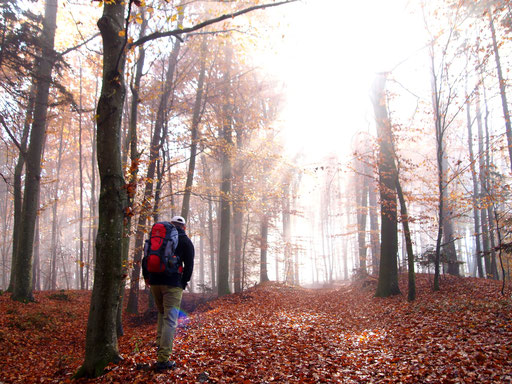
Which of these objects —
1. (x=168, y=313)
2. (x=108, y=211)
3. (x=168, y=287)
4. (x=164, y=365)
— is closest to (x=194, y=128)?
(x=108, y=211)

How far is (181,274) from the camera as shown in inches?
172

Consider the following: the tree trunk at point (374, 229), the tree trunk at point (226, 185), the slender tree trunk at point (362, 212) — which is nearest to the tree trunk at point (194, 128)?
the tree trunk at point (226, 185)

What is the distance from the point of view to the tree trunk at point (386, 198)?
32.9 ft

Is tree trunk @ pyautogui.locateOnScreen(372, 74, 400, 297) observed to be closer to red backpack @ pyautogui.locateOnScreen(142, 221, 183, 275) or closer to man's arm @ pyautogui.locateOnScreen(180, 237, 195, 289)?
man's arm @ pyautogui.locateOnScreen(180, 237, 195, 289)

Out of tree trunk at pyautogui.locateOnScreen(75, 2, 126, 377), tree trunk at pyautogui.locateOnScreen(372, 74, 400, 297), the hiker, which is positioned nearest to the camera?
tree trunk at pyautogui.locateOnScreen(75, 2, 126, 377)

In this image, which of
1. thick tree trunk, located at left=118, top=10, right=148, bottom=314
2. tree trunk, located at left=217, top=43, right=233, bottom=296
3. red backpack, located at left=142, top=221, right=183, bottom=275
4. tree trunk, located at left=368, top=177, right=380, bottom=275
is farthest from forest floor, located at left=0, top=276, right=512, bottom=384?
tree trunk, located at left=368, top=177, right=380, bottom=275

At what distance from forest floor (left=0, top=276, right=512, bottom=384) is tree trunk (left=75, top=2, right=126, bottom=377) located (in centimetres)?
34

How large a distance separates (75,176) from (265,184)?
20347 mm

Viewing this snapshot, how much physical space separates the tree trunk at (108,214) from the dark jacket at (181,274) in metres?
0.50

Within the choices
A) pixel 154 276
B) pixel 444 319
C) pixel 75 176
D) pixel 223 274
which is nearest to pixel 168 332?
pixel 154 276

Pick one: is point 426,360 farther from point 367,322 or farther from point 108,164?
point 108,164

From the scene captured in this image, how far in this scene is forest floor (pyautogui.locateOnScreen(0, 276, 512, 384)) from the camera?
411 centimetres

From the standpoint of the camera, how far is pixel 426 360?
4.52m

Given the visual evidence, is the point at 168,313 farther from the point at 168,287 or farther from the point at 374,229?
the point at 374,229
